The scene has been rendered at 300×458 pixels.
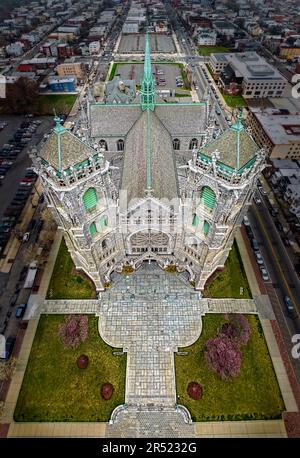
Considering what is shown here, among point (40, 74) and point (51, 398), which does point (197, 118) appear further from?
point (40, 74)

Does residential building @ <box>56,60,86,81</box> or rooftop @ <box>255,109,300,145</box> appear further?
residential building @ <box>56,60,86,81</box>

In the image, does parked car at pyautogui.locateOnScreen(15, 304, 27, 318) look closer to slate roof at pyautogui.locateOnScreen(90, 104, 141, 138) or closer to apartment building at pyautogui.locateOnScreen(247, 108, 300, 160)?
slate roof at pyautogui.locateOnScreen(90, 104, 141, 138)

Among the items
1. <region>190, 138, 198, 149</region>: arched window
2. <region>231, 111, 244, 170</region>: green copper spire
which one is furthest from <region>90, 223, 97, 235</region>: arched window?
<region>190, 138, 198, 149</region>: arched window

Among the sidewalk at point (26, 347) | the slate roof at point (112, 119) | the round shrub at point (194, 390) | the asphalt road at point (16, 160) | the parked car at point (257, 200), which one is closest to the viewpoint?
the sidewalk at point (26, 347)

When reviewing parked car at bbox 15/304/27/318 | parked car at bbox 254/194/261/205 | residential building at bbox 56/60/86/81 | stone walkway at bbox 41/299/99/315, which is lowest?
parked car at bbox 15/304/27/318

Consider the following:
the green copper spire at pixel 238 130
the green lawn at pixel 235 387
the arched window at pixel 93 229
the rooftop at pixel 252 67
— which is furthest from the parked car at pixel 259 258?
the rooftop at pixel 252 67

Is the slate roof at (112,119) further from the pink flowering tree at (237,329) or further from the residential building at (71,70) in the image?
the residential building at (71,70)

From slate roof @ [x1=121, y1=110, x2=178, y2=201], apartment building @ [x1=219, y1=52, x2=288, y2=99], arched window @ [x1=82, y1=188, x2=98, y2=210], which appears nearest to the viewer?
arched window @ [x1=82, y1=188, x2=98, y2=210]

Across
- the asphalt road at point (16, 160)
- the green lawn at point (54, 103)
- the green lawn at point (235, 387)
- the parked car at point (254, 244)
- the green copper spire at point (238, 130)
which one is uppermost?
the green copper spire at point (238, 130)
